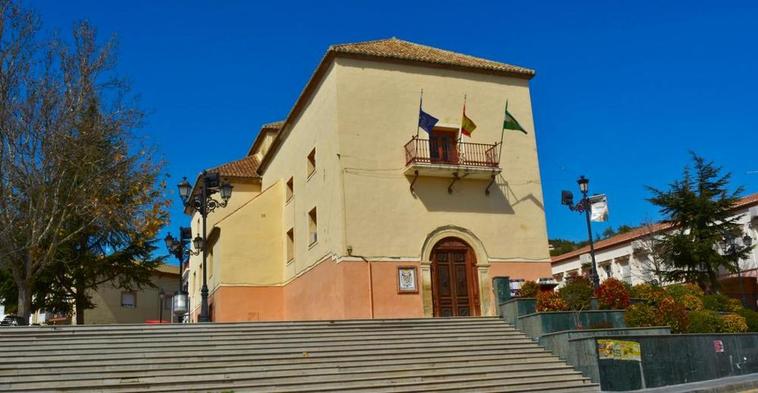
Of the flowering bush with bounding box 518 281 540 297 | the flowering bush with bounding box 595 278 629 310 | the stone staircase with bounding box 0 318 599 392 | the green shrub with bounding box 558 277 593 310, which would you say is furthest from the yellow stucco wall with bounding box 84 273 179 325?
the flowering bush with bounding box 595 278 629 310

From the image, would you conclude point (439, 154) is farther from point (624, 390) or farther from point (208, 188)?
point (624, 390)

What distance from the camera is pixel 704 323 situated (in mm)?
17500

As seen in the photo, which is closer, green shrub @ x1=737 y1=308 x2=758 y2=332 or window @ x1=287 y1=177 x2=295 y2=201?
green shrub @ x1=737 y1=308 x2=758 y2=332

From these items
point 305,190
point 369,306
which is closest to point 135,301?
point 305,190

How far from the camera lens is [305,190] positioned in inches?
957

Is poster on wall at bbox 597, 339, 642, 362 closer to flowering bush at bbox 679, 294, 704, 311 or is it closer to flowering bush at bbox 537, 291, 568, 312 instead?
flowering bush at bbox 537, 291, 568, 312

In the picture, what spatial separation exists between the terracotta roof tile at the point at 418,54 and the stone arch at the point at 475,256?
5871mm

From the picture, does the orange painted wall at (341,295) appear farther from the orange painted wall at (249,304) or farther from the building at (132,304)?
the building at (132,304)

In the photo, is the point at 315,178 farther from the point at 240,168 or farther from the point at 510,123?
the point at 240,168

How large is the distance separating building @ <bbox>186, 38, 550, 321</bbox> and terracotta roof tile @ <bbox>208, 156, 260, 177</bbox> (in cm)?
675

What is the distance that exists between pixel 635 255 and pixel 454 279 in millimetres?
29123

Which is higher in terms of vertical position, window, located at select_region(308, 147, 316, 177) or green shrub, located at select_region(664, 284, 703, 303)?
window, located at select_region(308, 147, 316, 177)

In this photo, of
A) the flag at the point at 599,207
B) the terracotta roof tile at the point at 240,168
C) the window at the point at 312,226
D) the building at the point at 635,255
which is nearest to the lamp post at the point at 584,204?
the flag at the point at 599,207

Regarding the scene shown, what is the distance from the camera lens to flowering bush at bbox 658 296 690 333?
1728 cm
